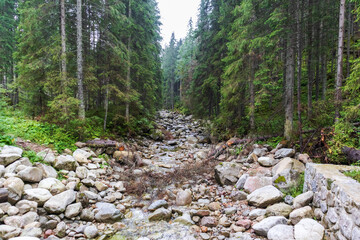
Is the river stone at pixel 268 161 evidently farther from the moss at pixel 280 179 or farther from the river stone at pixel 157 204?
the river stone at pixel 157 204

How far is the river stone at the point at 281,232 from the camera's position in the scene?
3784mm

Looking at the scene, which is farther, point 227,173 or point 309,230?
point 227,173

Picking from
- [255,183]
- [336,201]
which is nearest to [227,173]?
[255,183]

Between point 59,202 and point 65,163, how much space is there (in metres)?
1.92

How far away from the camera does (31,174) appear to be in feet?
17.0

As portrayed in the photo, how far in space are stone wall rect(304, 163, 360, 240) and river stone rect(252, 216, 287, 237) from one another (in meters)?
0.76

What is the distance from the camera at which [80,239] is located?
426 cm

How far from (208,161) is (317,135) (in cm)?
488

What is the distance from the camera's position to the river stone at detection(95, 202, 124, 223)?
5000 millimetres

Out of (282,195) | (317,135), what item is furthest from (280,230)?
(317,135)

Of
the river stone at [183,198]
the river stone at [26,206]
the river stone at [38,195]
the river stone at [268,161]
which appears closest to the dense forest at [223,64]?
the river stone at [268,161]

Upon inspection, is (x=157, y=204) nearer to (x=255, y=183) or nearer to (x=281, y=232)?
(x=255, y=183)

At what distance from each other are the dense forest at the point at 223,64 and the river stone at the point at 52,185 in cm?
356

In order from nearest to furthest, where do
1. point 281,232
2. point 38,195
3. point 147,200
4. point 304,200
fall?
point 281,232 → point 304,200 → point 38,195 → point 147,200
